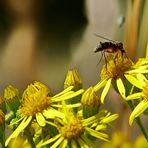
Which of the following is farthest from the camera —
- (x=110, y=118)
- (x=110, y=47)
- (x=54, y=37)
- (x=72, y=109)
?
(x=54, y=37)

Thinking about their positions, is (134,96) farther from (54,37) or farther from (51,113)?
(54,37)

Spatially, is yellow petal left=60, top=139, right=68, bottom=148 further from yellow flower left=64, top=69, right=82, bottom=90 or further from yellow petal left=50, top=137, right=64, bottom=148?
yellow flower left=64, top=69, right=82, bottom=90

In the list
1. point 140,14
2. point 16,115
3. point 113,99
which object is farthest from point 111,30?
point 16,115

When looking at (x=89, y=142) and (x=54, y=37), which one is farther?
(x=54, y=37)

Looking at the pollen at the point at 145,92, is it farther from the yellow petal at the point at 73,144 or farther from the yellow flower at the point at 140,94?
the yellow petal at the point at 73,144

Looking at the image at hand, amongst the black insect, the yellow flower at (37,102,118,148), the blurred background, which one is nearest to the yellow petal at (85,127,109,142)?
the yellow flower at (37,102,118,148)

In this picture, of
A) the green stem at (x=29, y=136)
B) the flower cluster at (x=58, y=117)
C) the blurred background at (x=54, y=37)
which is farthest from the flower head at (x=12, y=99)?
the blurred background at (x=54, y=37)

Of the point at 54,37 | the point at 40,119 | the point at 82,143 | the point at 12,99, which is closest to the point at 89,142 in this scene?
the point at 82,143

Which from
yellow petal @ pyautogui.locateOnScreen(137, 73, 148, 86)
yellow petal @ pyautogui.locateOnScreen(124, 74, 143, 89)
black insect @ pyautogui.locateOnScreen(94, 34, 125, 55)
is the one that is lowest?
yellow petal @ pyautogui.locateOnScreen(124, 74, 143, 89)
